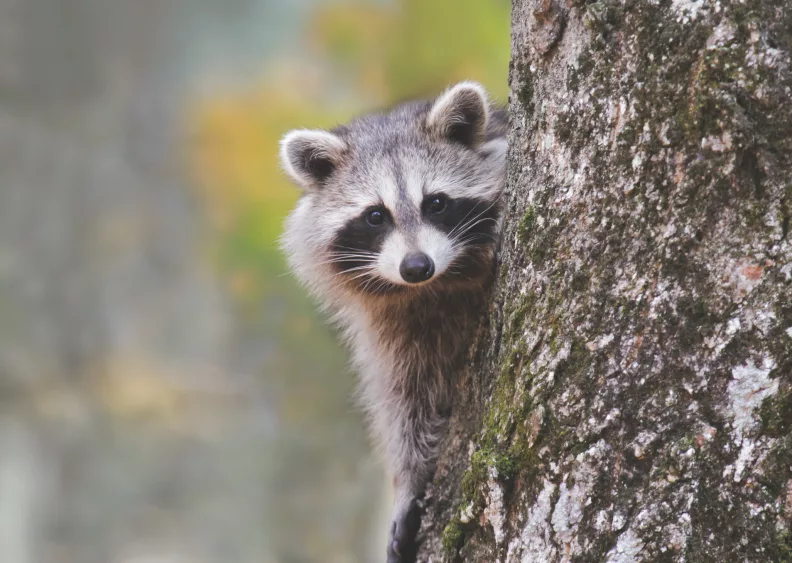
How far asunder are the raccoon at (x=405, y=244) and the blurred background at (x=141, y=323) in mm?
4397

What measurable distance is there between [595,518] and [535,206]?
0.63m

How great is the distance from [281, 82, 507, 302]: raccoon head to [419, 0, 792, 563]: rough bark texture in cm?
75

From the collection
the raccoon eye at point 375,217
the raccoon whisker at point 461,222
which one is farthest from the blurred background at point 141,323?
the raccoon whisker at point 461,222

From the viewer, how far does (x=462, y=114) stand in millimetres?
2857

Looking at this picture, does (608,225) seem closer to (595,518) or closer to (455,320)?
(595,518)

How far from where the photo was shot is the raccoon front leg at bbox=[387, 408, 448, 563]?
266cm

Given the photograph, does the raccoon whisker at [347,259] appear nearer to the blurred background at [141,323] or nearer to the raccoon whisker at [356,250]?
the raccoon whisker at [356,250]

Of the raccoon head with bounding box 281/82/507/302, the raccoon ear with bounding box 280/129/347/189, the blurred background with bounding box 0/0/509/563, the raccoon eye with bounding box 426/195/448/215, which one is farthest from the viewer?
the blurred background with bounding box 0/0/509/563

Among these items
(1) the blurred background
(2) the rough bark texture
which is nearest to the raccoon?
(2) the rough bark texture

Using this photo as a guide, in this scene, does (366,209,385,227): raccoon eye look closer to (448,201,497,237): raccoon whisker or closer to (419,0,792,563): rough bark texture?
(448,201,497,237): raccoon whisker

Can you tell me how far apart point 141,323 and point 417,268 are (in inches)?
240

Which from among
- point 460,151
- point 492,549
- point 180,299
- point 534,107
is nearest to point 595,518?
point 492,549

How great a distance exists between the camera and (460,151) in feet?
9.46

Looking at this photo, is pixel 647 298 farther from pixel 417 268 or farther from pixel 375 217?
pixel 375 217
